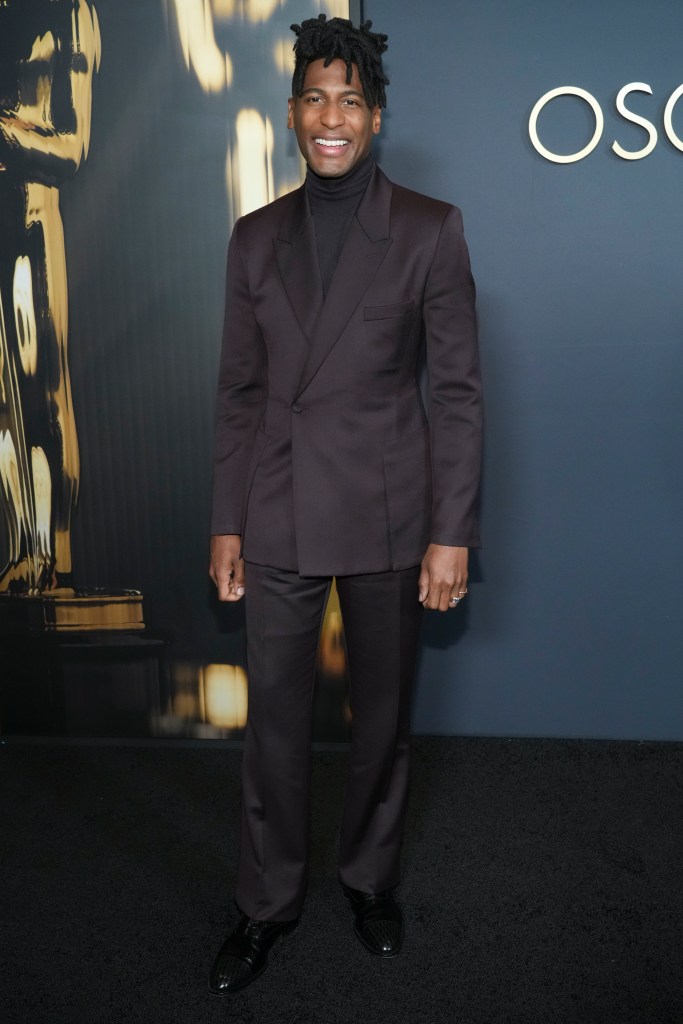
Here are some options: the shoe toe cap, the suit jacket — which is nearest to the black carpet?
the shoe toe cap

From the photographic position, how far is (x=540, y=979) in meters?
1.80

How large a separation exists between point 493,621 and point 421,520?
3.32 feet

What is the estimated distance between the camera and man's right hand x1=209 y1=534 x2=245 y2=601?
1.92m

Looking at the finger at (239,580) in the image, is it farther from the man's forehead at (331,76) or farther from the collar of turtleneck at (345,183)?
the man's forehead at (331,76)

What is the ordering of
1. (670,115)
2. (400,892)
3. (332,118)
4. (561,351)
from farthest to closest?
(561,351)
(670,115)
(400,892)
(332,118)

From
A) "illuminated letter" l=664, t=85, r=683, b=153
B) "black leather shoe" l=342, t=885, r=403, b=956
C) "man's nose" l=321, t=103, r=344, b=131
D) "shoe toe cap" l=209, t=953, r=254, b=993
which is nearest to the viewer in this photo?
"man's nose" l=321, t=103, r=344, b=131

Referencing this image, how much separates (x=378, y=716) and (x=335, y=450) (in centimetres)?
56

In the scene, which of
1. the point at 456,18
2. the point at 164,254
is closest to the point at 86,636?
the point at 164,254

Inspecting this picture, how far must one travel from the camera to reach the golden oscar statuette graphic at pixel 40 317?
8.21 feet

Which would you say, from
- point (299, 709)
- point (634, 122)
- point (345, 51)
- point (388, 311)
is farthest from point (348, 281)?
point (634, 122)

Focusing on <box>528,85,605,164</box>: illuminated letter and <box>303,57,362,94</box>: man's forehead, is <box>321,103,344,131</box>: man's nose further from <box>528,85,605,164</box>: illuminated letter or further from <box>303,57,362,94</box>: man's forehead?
<box>528,85,605,164</box>: illuminated letter

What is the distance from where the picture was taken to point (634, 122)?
2438 millimetres

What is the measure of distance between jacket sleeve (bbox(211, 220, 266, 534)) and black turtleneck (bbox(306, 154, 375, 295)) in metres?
0.18

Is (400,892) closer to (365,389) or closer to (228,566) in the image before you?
(228,566)
